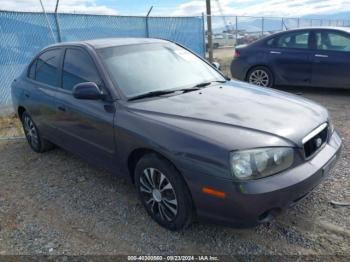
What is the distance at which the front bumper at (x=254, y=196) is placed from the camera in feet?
8.12

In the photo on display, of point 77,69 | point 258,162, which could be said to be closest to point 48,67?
point 77,69

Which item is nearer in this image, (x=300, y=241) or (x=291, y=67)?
(x=300, y=241)

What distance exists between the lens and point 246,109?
314cm

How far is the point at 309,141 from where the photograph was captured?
2.86 m

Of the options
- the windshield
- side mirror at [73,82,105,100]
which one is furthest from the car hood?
side mirror at [73,82,105,100]

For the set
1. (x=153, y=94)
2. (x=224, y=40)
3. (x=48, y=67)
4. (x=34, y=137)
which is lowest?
(x=224, y=40)

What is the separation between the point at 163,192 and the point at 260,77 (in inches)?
235

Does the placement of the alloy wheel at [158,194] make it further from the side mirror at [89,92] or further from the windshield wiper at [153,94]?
the side mirror at [89,92]

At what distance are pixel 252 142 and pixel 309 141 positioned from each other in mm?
604

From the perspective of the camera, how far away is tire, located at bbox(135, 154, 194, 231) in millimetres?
2805

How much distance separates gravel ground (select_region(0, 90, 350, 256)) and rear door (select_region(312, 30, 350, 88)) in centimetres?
343

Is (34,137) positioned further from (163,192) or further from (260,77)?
(260,77)

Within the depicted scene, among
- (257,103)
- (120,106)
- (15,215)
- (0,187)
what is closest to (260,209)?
(257,103)

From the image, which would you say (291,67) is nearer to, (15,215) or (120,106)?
(120,106)
